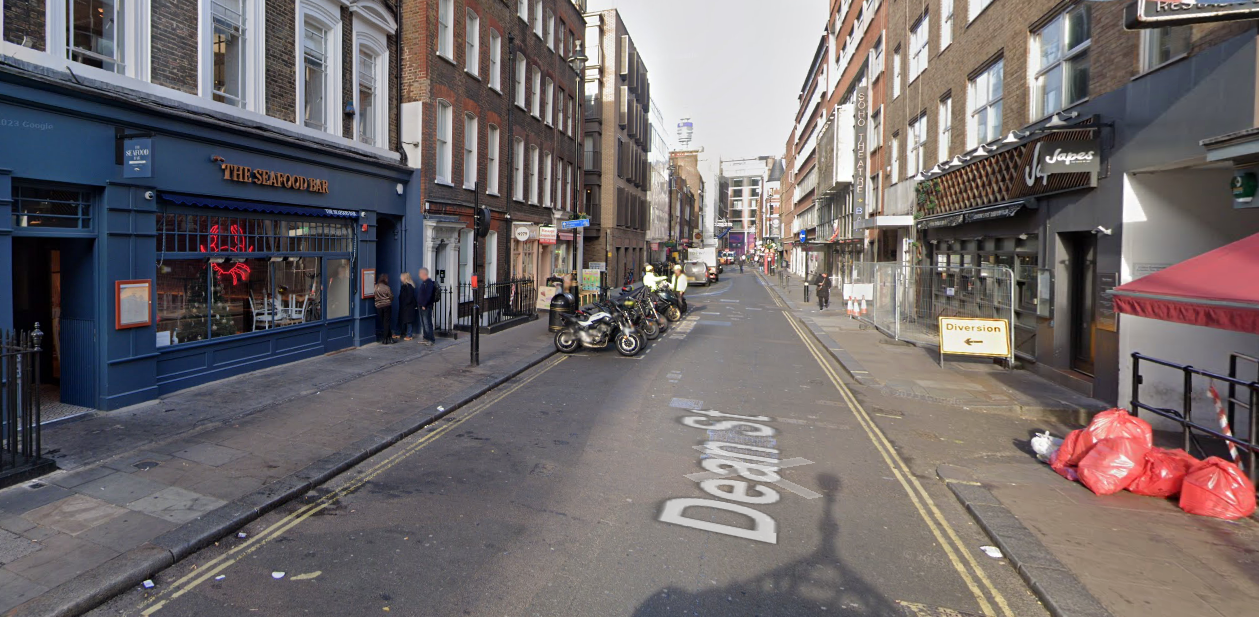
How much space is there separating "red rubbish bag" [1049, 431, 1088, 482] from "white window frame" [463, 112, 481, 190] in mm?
15713

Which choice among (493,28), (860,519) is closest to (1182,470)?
(860,519)

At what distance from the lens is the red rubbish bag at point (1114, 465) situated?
629 cm

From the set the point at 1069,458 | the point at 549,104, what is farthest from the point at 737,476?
the point at 549,104

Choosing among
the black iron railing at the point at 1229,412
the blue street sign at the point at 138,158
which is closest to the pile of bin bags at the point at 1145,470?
the black iron railing at the point at 1229,412

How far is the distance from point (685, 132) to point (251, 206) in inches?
5529

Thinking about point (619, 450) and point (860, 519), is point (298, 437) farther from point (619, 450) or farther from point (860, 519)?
point (860, 519)

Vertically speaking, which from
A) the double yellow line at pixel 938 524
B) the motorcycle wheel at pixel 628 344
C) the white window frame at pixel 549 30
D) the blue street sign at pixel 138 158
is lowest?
the double yellow line at pixel 938 524

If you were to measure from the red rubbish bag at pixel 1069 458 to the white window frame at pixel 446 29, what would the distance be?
15942 millimetres

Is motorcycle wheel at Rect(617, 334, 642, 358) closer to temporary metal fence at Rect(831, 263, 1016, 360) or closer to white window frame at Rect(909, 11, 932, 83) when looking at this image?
temporary metal fence at Rect(831, 263, 1016, 360)

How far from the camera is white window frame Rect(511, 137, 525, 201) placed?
2288cm

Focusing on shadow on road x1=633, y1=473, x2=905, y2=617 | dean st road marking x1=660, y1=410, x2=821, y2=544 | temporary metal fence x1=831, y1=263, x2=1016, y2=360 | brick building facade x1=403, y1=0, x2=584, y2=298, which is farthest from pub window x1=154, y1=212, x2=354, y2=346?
temporary metal fence x1=831, y1=263, x2=1016, y2=360

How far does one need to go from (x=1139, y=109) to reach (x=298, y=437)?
1212 cm

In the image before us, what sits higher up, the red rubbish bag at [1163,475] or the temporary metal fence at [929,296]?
the temporary metal fence at [929,296]

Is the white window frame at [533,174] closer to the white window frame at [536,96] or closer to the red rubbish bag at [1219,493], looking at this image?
the white window frame at [536,96]
